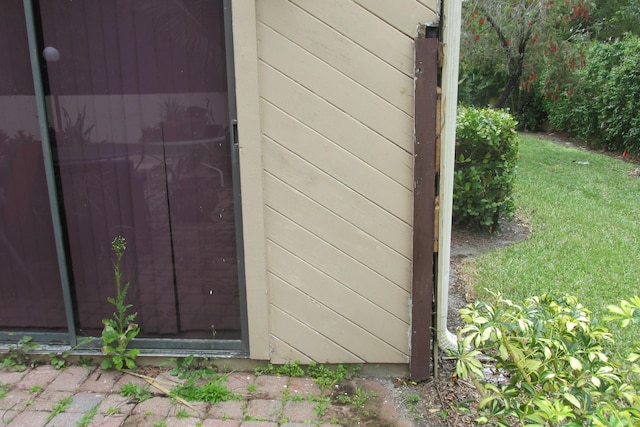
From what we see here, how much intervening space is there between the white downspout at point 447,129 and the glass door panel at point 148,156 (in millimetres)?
1114

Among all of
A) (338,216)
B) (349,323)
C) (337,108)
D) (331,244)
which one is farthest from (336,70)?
(349,323)

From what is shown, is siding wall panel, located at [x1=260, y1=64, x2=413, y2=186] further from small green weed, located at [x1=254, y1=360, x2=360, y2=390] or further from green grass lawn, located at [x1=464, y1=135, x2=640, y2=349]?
green grass lawn, located at [x1=464, y1=135, x2=640, y2=349]

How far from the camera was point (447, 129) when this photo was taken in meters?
2.60

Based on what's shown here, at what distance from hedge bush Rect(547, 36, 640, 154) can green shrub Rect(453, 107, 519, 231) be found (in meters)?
5.77

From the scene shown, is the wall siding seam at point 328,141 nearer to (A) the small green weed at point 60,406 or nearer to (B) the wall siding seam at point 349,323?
(B) the wall siding seam at point 349,323

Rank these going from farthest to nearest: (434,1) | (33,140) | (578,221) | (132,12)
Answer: (578,221)
(33,140)
(132,12)
(434,1)

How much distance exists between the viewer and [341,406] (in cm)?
255

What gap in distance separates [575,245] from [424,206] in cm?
295

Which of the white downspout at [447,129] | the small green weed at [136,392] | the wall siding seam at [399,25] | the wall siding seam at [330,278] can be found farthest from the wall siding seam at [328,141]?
the small green weed at [136,392]

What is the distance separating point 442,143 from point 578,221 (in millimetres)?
3802

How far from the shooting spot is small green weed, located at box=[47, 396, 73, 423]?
2461 mm

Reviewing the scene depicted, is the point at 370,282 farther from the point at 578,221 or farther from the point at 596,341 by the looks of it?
the point at 578,221

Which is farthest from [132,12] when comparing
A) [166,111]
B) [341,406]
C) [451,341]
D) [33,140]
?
[451,341]

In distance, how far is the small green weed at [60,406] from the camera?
96.9 inches
